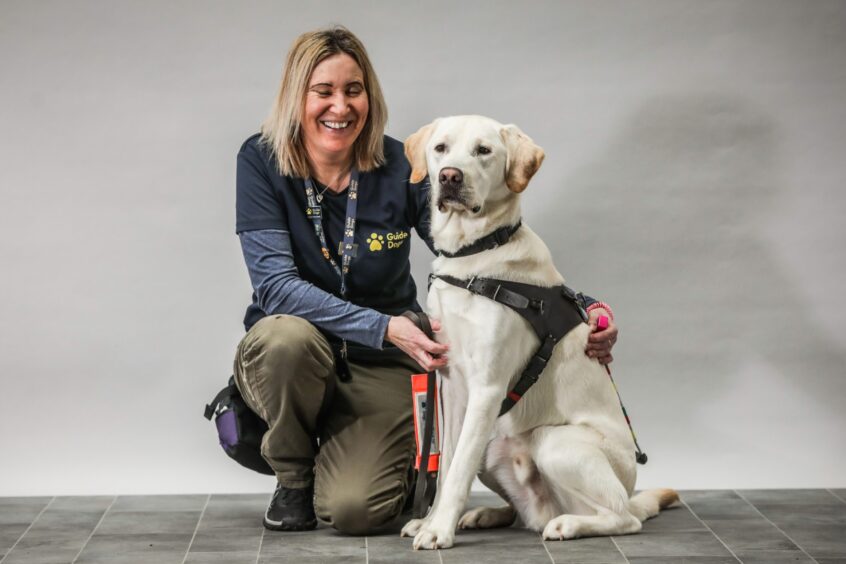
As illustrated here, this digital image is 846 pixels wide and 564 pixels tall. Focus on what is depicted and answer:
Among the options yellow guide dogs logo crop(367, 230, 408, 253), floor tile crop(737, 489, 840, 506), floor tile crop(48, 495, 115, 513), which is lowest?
floor tile crop(48, 495, 115, 513)

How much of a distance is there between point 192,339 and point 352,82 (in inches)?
51.5

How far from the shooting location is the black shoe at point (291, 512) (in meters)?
3.22

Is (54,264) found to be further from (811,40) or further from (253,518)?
(811,40)

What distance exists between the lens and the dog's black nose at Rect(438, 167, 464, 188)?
2932 mm

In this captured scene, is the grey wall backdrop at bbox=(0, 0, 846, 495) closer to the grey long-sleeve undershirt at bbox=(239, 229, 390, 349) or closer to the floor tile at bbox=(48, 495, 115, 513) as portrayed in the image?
the floor tile at bbox=(48, 495, 115, 513)

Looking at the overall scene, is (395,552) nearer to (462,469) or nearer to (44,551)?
(462,469)

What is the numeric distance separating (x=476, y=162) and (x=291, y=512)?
1099mm

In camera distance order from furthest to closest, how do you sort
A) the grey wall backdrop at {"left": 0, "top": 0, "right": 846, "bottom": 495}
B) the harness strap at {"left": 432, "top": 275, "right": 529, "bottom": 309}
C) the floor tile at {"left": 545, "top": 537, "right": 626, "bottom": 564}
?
the grey wall backdrop at {"left": 0, "top": 0, "right": 846, "bottom": 495}, the harness strap at {"left": 432, "top": 275, "right": 529, "bottom": 309}, the floor tile at {"left": 545, "top": 537, "right": 626, "bottom": 564}

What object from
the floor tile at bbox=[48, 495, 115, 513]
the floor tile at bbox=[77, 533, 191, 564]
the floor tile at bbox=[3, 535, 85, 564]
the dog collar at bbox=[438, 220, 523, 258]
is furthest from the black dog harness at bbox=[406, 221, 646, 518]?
the floor tile at bbox=[48, 495, 115, 513]

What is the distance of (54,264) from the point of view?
13.6 ft

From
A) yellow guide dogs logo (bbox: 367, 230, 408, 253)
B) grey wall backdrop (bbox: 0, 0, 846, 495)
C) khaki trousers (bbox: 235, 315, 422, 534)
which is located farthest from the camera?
grey wall backdrop (bbox: 0, 0, 846, 495)

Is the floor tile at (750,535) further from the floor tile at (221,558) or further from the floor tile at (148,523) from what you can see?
the floor tile at (148,523)

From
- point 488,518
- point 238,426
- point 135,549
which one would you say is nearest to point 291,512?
point 238,426

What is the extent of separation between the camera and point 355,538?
10.3 feet
